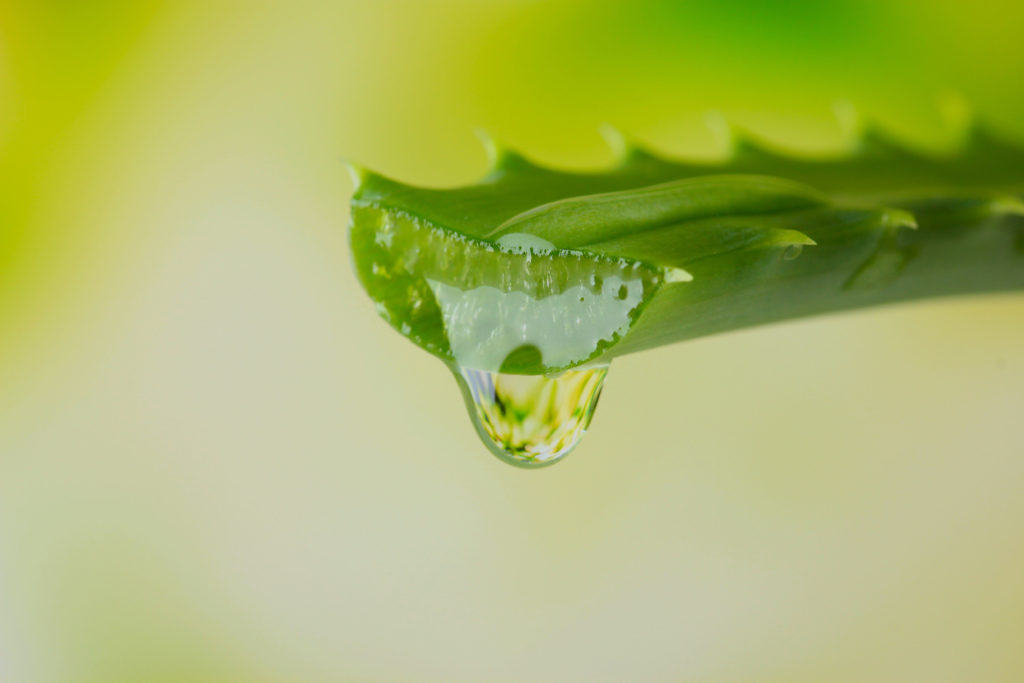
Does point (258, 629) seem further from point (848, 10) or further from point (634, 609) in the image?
point (848, 10)

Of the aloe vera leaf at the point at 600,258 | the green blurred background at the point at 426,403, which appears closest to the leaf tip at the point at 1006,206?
the aloe vera leaf at the point at 600,258

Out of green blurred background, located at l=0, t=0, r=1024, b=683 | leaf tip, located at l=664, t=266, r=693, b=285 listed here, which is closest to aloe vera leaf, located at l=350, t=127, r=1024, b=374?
leaf tip, located at l=664, t=266, r=693, b=285

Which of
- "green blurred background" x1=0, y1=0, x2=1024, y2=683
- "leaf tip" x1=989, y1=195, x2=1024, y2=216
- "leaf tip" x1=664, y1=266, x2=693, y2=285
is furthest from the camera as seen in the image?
"green blurred background" x1=0, y1=0, x2=1024, y2=683

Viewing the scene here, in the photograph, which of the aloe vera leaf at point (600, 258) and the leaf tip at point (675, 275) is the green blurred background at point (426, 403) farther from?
the leaf tip at point (675, 275)

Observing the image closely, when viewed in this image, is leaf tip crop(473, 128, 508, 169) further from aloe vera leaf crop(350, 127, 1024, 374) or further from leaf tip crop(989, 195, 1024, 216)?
leaf tip crop(989, 195, 1024, 216)

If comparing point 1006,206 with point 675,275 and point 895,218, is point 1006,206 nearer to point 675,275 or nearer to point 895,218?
point 895,218
